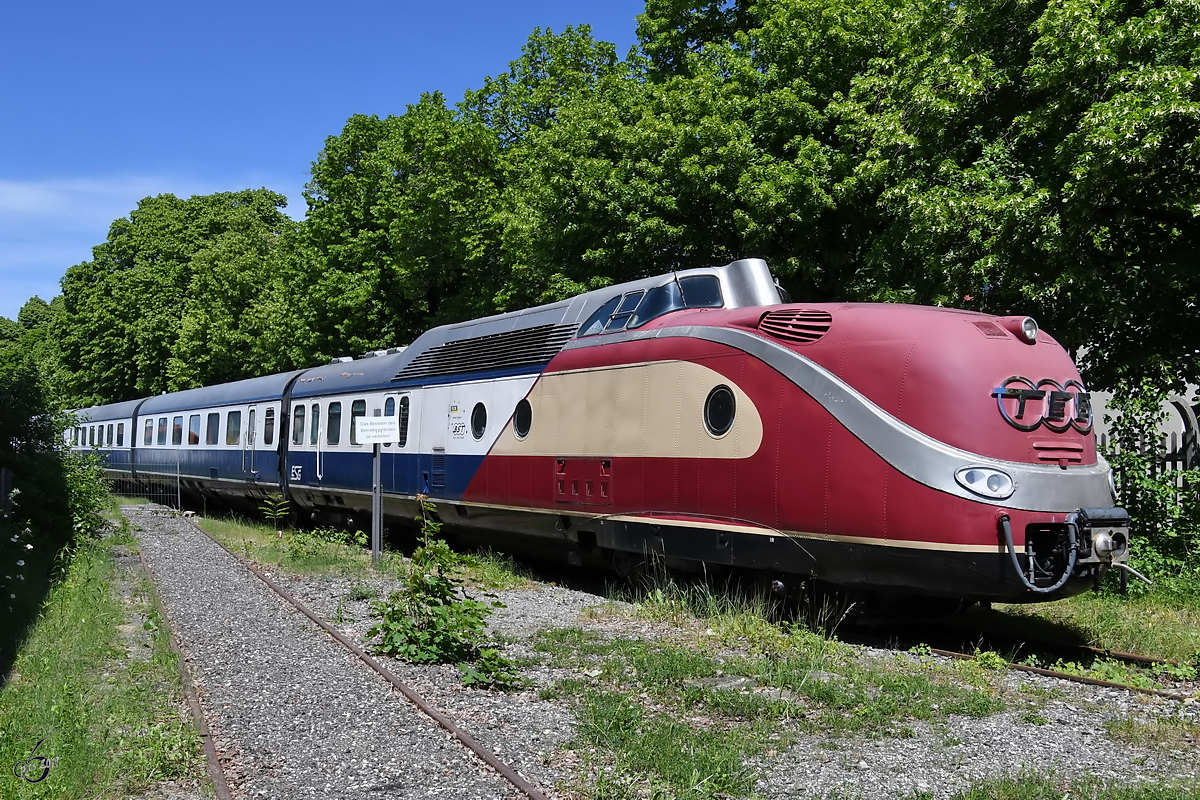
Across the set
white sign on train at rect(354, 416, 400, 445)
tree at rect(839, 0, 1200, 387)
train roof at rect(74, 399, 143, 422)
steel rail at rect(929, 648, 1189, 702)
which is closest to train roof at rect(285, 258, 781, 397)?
white sign on train at rect(354, 416, 400, 445)

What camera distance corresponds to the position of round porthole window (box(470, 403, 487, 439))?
13461 millimetres

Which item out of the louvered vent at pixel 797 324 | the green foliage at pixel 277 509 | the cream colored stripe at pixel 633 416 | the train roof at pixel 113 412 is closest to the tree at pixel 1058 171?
the louvered vent at pixel 797 324

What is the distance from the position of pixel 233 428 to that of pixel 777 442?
17.2 metres

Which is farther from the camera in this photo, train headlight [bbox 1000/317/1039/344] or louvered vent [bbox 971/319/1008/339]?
train headlight [bbox 1000/317/1039/344]

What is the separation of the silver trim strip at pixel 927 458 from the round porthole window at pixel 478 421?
5.49 metres

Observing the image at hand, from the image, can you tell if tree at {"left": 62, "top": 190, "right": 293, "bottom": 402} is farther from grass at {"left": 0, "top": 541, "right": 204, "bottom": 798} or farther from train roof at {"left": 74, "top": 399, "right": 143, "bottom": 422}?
grass at {"left": 0, "top": 541, "right": 204, "bottom": 798}

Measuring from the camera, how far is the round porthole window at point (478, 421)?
44.2ft

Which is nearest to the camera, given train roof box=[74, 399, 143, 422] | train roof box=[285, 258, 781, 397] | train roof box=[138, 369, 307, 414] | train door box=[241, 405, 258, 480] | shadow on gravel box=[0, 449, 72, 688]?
shadow on gravel box=[0, 449, 72, 688]

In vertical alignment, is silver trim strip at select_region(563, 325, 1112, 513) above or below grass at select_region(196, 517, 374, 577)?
above

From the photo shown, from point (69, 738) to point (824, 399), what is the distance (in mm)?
6108

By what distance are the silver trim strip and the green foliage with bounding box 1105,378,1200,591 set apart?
10.8 ft

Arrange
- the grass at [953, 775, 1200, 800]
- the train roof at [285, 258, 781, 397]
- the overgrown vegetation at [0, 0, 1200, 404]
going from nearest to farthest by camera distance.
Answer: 1. the grass at [953, 775, 1200, 800]
2. the train roof at [285, 258, 781, 397]
3. the overgrown vegetation at [0, 0, 1200, 404]

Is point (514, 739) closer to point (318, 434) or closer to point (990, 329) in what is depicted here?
point (990, 329)

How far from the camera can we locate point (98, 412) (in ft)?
115
